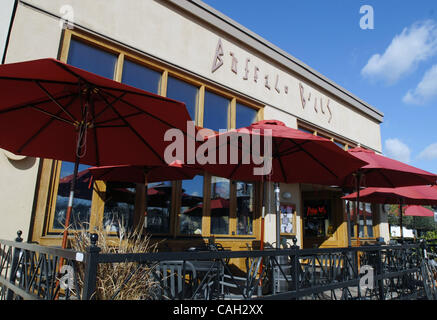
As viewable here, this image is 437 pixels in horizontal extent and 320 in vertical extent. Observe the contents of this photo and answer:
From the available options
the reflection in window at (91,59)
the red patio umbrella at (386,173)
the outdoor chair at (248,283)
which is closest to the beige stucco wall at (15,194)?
the reflection in window at (91,59)

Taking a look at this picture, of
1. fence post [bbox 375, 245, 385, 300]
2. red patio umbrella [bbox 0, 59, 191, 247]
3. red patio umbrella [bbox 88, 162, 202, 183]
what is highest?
red patio umbrella [bbox 0, 59, 191, 247]

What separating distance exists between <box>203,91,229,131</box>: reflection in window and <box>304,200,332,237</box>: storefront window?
558cm

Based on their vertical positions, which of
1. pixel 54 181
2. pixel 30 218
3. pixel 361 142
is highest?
pixel 361 142

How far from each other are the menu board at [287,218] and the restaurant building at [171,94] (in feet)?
0.10

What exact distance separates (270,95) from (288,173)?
3909 mm

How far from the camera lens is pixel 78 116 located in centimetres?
342

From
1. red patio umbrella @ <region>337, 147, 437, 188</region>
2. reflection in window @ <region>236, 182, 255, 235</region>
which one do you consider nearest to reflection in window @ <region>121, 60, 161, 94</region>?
reflection in window @ <region>236, 182, 255, 235</region>

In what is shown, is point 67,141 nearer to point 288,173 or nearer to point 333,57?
point 288,173

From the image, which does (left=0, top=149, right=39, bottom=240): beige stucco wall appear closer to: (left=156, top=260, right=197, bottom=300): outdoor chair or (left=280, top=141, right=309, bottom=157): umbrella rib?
(left=156, top=260, right=197, bottom=300): outdoor chair

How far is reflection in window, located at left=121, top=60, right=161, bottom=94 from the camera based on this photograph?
19.3 ft

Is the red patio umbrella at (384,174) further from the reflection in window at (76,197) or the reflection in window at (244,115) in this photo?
the reflection in window at (76,197)

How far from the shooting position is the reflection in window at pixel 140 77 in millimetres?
5883

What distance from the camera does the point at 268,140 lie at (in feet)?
13.8
